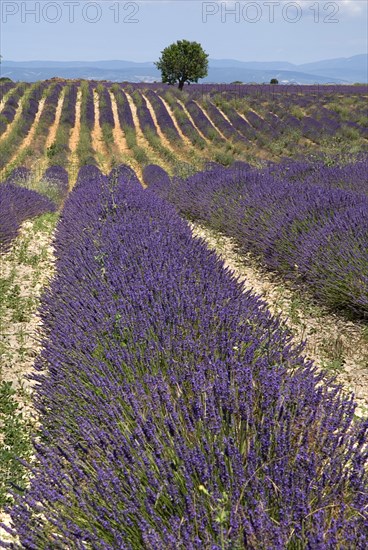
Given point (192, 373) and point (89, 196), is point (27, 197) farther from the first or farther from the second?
point (192, 373)

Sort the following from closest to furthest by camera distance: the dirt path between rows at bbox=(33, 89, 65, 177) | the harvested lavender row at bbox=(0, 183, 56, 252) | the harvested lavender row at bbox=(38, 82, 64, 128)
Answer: the harvested lavender row at bbox=(0, 183, 56, 252) < the dirt path between rows at bbox=(33, 89, 65, 177) < the harvested lavender row at bbox=(38, 82, 64, 128)

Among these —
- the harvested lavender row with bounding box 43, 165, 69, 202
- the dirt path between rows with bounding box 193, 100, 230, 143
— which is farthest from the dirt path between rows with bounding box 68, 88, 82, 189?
the dirt path between rows with bounding box 193, 100, 230, 143

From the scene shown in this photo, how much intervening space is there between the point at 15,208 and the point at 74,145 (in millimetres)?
13062

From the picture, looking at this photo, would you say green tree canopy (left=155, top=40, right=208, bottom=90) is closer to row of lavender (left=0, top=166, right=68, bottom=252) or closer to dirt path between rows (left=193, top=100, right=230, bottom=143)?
dirt path between rows (left=193, top=100, right=230, bottom=143)

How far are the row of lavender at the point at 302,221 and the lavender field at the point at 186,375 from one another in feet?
0.10

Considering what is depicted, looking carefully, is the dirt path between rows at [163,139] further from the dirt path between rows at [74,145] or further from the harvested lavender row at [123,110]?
the dirt path between rows at [74,145]

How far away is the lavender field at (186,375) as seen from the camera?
1604mm

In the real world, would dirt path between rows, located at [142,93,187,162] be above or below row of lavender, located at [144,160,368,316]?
above

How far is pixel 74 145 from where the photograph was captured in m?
20.3

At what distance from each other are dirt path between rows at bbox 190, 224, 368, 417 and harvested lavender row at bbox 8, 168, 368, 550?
1.83 feet

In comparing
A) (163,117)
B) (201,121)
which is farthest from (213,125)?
(163,117)

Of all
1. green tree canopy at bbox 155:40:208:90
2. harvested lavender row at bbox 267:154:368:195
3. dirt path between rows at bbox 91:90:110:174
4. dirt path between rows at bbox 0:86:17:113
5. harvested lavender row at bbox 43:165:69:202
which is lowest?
→ harvested lavender row at bbox 43:165:69:202

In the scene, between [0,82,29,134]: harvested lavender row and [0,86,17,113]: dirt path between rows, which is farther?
[0,86,17,113]: dirt path between rows

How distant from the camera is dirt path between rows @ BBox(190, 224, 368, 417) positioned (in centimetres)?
347
